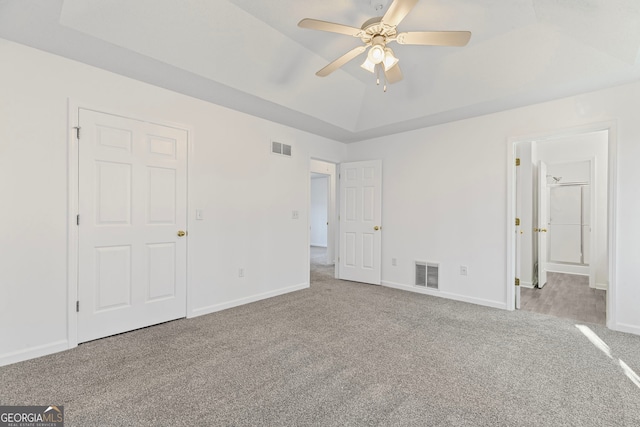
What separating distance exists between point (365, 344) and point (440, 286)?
2101 mm

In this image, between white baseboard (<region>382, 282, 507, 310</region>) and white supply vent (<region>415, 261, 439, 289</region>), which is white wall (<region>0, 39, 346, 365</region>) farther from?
white supply vent (<region>415, 261, 439, 289</region>)

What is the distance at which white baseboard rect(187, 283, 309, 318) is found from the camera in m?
3.49

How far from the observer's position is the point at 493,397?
1948 millimetres

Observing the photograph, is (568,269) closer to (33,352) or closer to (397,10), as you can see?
(397,10)

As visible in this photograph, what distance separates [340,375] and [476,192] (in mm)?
3065

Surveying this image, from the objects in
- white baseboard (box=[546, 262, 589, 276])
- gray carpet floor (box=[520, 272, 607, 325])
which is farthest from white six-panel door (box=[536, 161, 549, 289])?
white baseboard (box=[546, 262, 589, 276])

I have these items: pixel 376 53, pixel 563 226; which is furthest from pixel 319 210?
pixel 376 53

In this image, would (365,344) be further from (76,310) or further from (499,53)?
(499,53)

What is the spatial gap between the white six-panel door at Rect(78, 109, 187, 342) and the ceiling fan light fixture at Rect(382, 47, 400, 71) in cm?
232

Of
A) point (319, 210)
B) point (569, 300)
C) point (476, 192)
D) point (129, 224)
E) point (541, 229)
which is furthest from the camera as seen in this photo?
point (319, 210)

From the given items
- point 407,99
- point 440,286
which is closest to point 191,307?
point 440,286

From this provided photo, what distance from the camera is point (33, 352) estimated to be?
2.45 m

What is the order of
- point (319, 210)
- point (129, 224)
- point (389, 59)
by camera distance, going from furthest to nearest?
point (319, 210) < point (129, 224) < point (389, 59)

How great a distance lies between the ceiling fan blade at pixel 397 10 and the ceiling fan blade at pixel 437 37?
165mm
